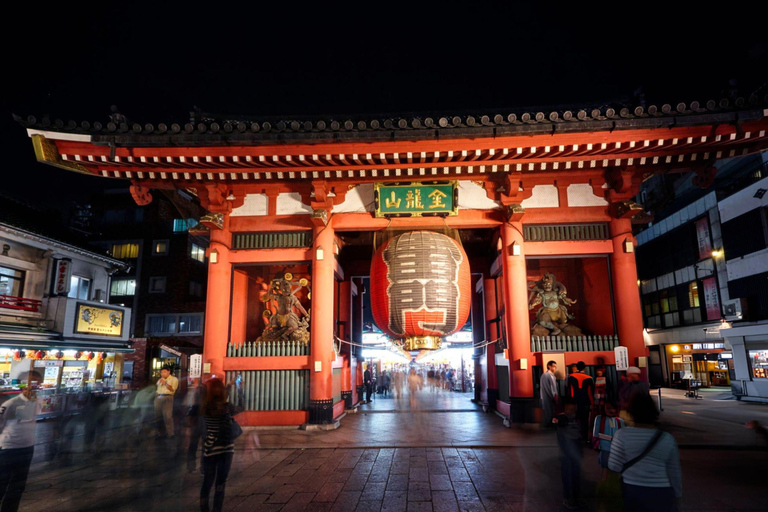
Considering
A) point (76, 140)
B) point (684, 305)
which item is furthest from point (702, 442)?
point (684, 305)

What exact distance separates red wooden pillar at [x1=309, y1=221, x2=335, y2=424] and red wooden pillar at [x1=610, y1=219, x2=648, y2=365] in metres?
7.63

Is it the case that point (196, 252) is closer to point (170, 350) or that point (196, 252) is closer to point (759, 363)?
point (170, 350)

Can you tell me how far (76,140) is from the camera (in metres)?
10.3

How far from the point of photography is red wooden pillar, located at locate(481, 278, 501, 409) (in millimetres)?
14451

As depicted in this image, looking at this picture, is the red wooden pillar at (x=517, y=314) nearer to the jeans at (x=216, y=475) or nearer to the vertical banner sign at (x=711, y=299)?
the jeans at (x=216, y=475)

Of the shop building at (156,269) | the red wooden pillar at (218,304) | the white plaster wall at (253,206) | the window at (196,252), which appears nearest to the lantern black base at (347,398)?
the red wooden pillar at (218,304)

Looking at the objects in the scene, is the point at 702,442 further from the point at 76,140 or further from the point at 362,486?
the point at 76,140

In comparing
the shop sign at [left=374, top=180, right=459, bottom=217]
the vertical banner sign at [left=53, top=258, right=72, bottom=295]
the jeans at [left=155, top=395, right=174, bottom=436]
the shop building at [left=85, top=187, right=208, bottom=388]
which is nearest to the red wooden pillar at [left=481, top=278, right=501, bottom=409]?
the shop sign at [left=374, top=180, right=459, bottom=217]

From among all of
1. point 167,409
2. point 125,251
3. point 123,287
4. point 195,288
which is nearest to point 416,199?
Answer: point 167,409

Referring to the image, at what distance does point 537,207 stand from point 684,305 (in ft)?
77.9

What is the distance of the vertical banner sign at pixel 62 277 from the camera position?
65.5 feet

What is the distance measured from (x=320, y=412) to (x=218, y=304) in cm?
405

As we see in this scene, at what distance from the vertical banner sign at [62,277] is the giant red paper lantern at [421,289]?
17.8m

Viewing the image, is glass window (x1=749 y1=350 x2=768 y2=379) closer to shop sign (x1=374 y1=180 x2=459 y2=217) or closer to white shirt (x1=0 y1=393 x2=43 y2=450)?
shop sign (x1=374 y1=180 x2=459 y2=217)
